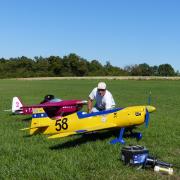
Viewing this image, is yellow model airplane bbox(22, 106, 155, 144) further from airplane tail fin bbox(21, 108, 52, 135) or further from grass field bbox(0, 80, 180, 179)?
grass field bbox(0, 80, 180, 179)

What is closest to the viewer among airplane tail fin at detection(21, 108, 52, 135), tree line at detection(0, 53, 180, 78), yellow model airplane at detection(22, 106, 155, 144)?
yellow model airplane at detection(22, 106, 155, 144)

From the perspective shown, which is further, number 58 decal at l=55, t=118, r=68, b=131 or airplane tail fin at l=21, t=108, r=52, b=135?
airplane tail fin at l=21, t=108, r=52, b=135

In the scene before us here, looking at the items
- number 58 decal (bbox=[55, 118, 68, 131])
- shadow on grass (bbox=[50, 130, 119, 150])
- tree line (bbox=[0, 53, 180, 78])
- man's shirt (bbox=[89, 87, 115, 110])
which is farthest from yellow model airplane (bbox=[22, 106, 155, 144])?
tree line (bbox=[0, 53, 180, 78])

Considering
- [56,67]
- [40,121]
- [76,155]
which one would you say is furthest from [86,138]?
[56,67]

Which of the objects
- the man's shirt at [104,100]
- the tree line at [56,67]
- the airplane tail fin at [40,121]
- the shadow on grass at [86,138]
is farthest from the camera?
the tree line at [56,67]

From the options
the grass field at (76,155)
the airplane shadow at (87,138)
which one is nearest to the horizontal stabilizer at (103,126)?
the grass field at (76,155)

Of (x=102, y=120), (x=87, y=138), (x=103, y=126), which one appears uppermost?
(x=102, y=120)

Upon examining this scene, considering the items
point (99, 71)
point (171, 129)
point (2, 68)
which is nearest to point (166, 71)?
point (99, 71)

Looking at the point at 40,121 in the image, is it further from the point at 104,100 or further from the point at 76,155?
the point at 76,155

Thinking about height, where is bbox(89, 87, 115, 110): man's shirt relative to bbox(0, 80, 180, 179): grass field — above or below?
above

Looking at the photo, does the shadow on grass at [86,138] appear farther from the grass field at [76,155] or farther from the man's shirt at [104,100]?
the man's shirt at [104,100]

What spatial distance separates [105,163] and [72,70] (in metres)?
119

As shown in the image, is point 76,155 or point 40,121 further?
point 40,121

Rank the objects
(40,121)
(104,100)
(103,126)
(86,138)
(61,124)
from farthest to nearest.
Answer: (104,100), (86,138), (40,121), (61,124), (103,126)
